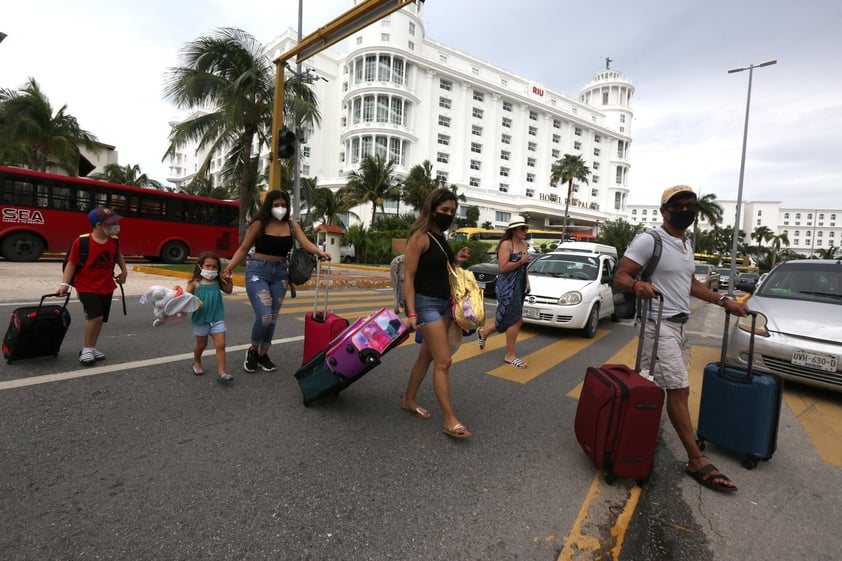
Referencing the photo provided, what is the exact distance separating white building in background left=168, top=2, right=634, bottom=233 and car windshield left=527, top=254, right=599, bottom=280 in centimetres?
4112

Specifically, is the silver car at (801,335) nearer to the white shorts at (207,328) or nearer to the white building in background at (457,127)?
the white shorts at (207,328)

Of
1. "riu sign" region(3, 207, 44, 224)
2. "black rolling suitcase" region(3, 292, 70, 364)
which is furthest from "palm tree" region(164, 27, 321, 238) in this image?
"black rolling suitcase" region(3, 292, 70, 364)

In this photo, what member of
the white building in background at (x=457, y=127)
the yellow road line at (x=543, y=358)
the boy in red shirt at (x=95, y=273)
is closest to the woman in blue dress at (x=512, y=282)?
the yellow road line at (x=543, y=358)

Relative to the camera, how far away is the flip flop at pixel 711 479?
270 centimetres

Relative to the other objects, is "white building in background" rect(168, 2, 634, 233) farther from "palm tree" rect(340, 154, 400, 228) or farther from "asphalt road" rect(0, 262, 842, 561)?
"asphalt road" rect(0, 262, 842, 561)

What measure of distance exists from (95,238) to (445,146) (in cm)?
5676

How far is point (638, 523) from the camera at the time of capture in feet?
7.74

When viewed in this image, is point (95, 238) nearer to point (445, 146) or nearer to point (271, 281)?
point (271, 281)

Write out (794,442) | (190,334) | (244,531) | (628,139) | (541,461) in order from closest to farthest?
(244,531) < (541,461) < (794,442) < (190,334) < (628,139)

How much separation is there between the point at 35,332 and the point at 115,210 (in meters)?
12.5

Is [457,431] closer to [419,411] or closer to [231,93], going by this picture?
[419,411]

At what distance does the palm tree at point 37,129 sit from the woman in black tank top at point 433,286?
79.4 feet

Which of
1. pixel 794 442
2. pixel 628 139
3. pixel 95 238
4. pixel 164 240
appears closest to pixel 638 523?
pixel 794 442

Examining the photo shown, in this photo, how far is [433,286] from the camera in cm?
316
